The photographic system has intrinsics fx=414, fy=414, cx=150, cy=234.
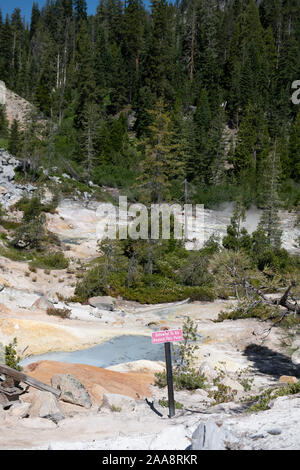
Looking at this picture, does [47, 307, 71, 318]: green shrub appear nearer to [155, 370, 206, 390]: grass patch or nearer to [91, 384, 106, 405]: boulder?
[155, 370, 206, 390]: grass patch

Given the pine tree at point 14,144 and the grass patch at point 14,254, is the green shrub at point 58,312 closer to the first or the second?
the grass patch at point 14,254

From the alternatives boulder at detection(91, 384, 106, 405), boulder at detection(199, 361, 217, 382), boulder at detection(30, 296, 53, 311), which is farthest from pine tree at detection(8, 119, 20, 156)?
boulder at detection(91, 384, 106, 405)

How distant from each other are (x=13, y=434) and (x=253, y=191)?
4283 centimetres

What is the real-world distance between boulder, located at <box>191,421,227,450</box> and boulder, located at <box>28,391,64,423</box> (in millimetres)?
2937

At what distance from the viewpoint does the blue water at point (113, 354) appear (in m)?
11.5

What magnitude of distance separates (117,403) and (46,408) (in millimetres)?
1417

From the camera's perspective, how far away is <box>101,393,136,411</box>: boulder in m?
7.69

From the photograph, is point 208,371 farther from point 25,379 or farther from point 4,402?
point 4,402

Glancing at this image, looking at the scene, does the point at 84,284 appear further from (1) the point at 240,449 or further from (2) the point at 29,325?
(1) the point at 240,449

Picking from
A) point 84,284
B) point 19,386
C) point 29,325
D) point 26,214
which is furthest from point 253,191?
point 19,386

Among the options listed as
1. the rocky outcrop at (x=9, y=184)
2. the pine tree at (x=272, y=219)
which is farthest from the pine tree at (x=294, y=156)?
the rocky outcrop at (x=9, y=184)

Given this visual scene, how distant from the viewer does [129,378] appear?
980 centimetres

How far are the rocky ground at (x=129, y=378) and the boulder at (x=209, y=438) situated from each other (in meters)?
0.02

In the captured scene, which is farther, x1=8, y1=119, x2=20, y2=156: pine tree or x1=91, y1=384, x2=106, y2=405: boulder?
x1=8, y1=119, x2=20, y2=156: pine tree
